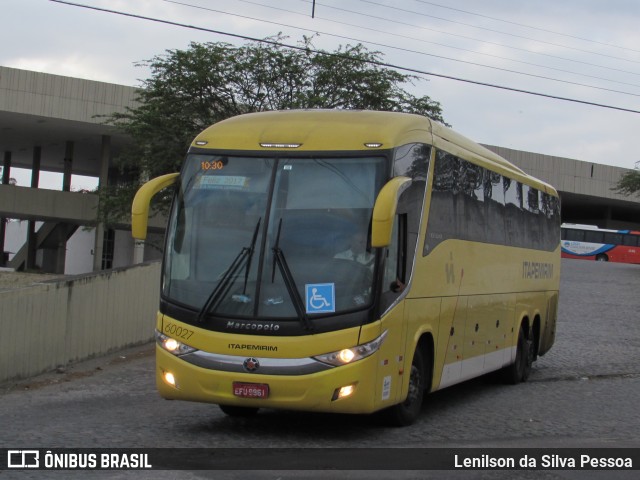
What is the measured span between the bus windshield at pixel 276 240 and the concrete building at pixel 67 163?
26.6 m

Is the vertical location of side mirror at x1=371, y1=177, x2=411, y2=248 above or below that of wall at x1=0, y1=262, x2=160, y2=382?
above

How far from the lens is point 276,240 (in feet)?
30.1

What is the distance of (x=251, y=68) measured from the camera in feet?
99.9

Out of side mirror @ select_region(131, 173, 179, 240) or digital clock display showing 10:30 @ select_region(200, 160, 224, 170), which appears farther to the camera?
digital clock display showing 10:30 @ select_region(200, 160, 224, 170)

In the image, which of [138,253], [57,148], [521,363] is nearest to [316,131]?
[521,363]

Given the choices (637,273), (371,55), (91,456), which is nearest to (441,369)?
(91,456)

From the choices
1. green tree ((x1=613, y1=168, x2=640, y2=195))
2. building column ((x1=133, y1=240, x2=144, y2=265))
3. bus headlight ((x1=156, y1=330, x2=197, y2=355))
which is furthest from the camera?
building column ((x1=133, y1=240, x2=144, y2=265))

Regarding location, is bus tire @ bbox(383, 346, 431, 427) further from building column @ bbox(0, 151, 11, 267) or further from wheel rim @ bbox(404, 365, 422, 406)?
building column @ bbox(0, 151, 11, 267)

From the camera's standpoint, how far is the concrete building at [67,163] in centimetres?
4375

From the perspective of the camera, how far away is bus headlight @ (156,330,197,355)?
30.2 ft

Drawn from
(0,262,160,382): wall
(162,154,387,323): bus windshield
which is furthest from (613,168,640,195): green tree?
(162,154,387,323): bus windshield

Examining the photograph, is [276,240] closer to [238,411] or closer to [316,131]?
[316,131]

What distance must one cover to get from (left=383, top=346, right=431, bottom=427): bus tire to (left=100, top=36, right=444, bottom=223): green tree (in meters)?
20.2

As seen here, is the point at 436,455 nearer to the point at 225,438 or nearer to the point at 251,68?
the point at 225,438
